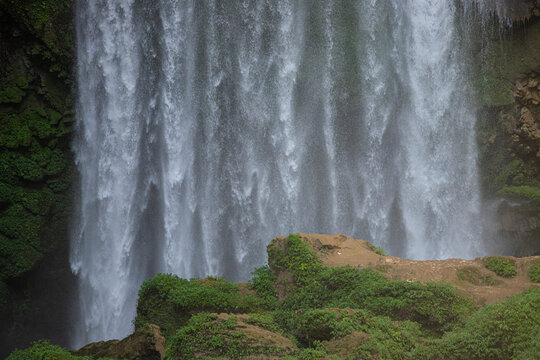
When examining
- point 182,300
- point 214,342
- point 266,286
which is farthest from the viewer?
point 266,286

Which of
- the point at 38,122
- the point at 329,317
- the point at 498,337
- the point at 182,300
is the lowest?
the point at 498,337

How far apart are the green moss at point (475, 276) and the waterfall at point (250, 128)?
7662 millimetres

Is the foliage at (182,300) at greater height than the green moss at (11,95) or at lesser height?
lesser

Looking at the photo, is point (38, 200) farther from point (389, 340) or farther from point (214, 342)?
point (389, 340)

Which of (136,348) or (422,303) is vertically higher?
(422,303)

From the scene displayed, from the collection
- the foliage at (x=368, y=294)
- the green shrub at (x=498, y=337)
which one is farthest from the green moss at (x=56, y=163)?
the green shrub at (x=498, y=337)

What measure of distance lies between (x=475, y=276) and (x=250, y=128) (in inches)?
421

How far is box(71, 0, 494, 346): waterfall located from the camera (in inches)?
635

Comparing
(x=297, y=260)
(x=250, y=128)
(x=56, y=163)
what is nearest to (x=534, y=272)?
(x=297, y=260)

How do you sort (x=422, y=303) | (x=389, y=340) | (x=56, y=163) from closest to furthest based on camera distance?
(x=389, y=340) → (x=422, y=303) → (x=56, y=163)

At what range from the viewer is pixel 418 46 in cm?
1667

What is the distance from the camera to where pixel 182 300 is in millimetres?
8570

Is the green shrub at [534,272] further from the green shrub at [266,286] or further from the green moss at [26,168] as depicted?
the green moss at [26,168]

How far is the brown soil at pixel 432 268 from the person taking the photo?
300 inches
